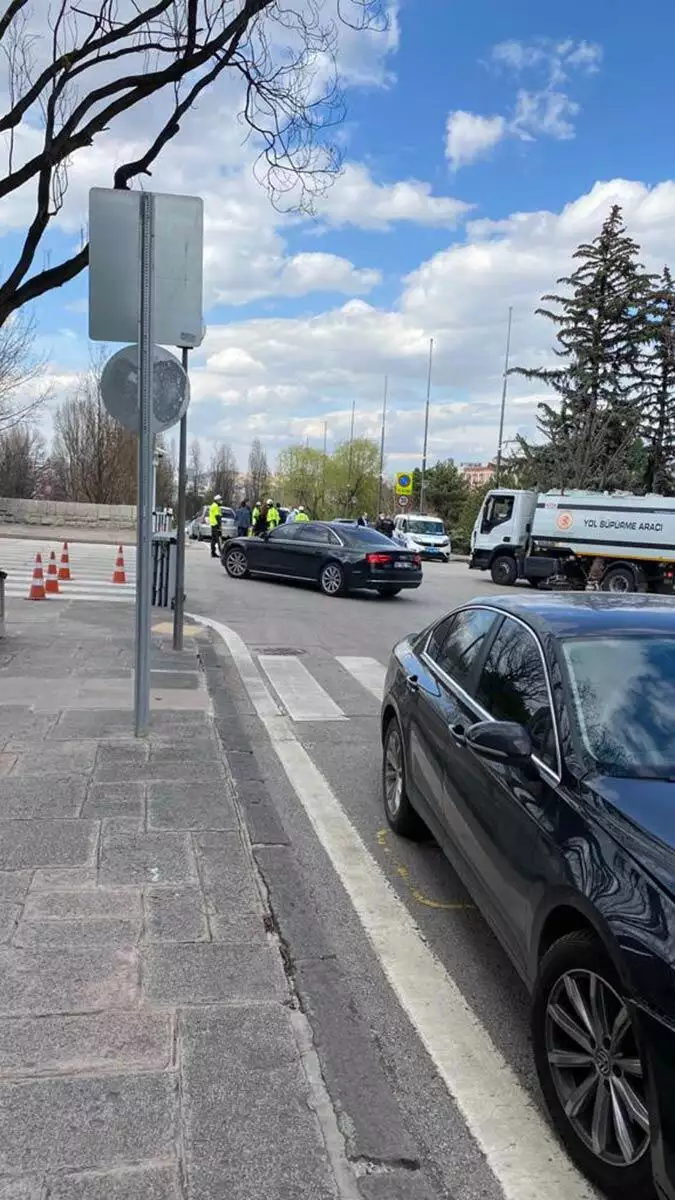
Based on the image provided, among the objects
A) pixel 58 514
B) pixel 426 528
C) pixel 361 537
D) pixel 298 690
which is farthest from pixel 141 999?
pixel 58 514

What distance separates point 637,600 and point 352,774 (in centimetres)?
262

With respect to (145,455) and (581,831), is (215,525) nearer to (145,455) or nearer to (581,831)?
(145,455)

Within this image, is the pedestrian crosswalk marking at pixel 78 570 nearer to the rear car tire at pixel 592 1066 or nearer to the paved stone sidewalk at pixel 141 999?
the paved stone sidewalk at pixel 141 999

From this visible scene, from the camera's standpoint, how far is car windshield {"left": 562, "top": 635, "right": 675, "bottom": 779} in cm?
274

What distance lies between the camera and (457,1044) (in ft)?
9.50

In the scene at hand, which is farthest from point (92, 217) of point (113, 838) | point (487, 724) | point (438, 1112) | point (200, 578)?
point (200, 578)

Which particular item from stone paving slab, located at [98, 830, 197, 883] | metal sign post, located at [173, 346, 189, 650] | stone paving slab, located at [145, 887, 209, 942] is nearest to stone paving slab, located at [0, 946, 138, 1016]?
stone paving slab, located at [145, 887, 209, 942]

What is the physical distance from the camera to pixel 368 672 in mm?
9695

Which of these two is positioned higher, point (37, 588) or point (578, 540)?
point (578, 540)

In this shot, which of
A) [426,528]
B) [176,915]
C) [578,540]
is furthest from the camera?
[426,528]

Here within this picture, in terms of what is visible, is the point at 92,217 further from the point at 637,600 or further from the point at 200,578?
the point at 200,578

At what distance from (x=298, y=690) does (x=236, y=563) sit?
36.7 feet

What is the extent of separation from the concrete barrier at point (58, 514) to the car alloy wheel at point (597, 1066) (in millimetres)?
40407

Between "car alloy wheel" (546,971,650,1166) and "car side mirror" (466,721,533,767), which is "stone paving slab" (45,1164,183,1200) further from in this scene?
"car side mirror" (466,721,533,767)
